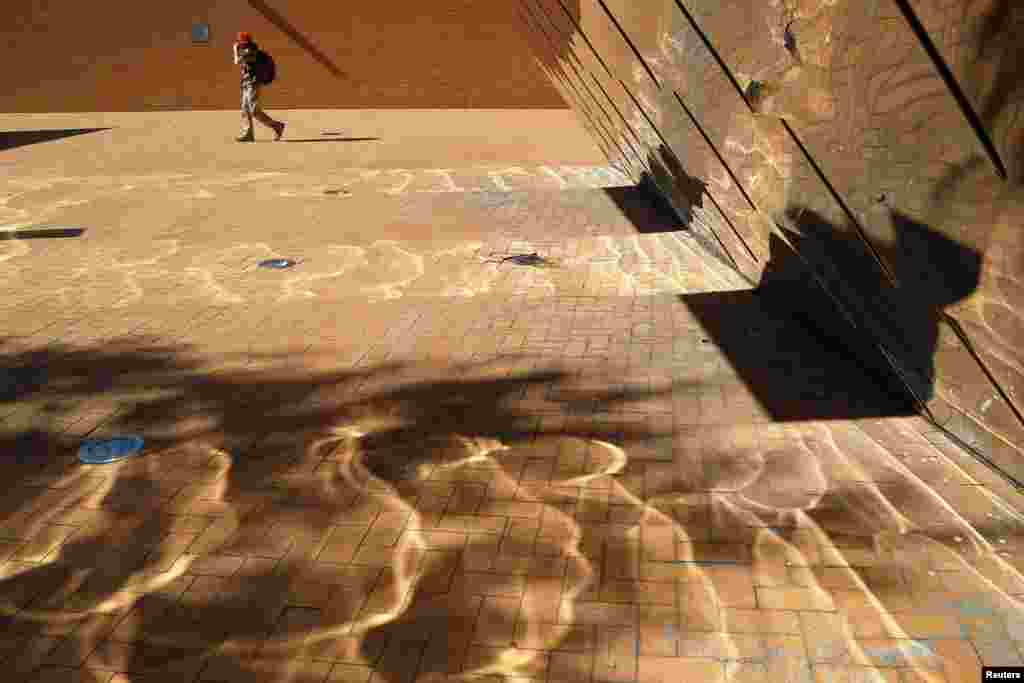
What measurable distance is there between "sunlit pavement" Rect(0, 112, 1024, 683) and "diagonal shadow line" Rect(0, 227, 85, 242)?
94 centimetres

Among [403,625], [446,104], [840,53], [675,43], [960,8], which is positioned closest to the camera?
[960,8]

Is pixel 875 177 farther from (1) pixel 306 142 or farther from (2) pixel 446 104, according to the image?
(2) pixel 446 104

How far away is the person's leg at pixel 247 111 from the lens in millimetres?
15016

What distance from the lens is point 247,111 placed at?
1523 centimetres

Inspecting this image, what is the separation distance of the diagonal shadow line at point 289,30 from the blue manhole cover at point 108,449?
16.4 m

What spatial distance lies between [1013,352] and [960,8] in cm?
127

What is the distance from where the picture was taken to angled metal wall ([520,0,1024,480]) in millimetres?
2848

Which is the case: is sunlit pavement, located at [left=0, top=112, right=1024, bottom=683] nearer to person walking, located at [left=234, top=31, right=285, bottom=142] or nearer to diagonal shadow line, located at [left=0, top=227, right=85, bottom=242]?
diagonal shadow line, located at [left=0, top=227, right=85, bottom=242]

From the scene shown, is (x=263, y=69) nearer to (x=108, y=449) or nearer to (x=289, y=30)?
(x=289, y=30)

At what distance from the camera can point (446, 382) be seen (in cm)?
521

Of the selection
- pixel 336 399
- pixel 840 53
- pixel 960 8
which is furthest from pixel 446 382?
pixel 960 8

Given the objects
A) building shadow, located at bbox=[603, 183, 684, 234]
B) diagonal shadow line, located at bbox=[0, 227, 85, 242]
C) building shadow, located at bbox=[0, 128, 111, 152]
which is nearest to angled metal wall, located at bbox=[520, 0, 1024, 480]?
building shadow, located at bbox=[603, 183, 684, 234]

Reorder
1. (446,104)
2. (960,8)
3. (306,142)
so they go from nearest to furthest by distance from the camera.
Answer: (960,8), (306,142), (446,104)

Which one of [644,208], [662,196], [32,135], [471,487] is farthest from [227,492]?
[32,135]
